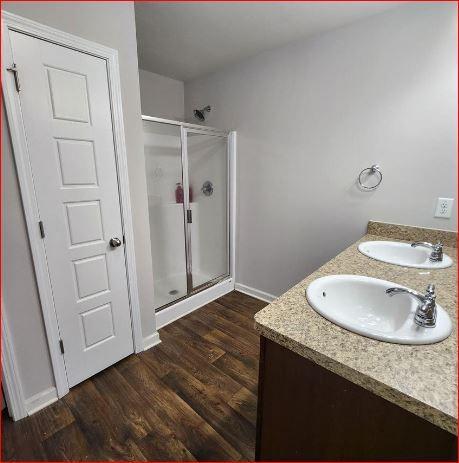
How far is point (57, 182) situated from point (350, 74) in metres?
2.08

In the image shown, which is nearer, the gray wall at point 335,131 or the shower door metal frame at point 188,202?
the gray wall at point 335,131

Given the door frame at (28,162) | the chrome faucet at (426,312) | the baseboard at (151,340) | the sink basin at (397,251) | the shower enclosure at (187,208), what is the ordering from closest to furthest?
the chrome faucet at (426,312) → the door frame at (28,162) → the sink basin at (397,251) → the baseboard at (151,340) → the shower enclosure at (187,208)

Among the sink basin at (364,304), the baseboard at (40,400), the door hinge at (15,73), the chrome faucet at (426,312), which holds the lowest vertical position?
the baseboard at (40,400)

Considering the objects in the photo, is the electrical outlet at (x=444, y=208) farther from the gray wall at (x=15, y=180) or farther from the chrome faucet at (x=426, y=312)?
the gray wall at (x=15, y=180)

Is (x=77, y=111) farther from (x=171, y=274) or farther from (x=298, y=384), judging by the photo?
(x=171, y=274)

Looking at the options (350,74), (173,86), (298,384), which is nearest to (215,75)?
(173,86)

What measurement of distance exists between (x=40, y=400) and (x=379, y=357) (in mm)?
1803

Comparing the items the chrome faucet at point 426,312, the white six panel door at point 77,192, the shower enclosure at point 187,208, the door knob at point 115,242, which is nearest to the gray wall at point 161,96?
the shower enclosure at point 187,208

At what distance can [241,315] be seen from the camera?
7.98 feet

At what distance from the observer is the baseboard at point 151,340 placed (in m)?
1.96

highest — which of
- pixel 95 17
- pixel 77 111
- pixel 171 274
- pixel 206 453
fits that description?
pixel 95 17

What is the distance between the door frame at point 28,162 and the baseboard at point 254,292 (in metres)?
1.36

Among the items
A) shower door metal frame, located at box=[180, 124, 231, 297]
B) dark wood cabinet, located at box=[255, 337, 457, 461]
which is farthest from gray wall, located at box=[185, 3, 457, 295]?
dark wood cabinet, located at box=[255, 337, 457, 461]

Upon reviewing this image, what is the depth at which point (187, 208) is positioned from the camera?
2.48 m
